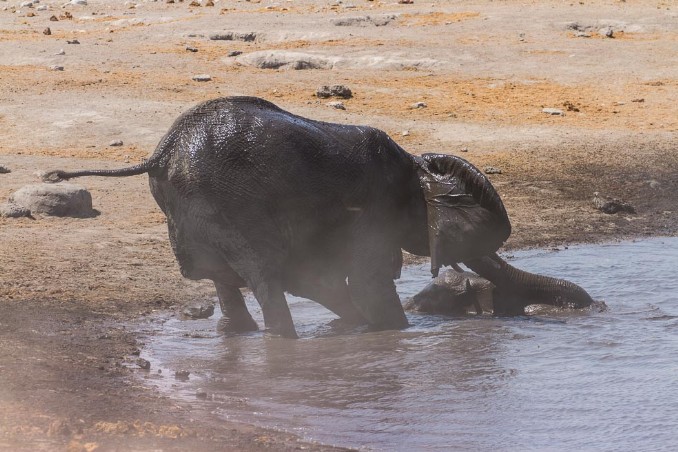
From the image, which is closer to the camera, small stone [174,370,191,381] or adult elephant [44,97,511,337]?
small stone [174,370,191,381]

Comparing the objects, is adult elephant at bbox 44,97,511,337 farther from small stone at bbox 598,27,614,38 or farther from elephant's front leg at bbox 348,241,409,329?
small stone at bbox 598,27,614,38

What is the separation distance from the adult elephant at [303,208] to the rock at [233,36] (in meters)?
17.2

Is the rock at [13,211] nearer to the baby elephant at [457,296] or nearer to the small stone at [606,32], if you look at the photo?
the baby elephant at [457,296]

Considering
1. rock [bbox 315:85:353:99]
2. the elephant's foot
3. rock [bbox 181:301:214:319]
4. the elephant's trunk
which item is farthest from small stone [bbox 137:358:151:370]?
rock [bbox 315:85:353:99]

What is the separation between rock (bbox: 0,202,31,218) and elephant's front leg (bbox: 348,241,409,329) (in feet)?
14.1

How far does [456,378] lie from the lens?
8.12 metres

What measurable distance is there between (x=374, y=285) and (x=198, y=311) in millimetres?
1615

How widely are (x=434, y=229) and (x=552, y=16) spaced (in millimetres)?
17760

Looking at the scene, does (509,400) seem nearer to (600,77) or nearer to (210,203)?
(210,203)

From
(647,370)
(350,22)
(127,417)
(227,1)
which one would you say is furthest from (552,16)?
(127,417)

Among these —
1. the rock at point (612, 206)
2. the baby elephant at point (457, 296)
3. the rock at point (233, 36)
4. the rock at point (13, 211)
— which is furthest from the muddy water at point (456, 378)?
the rock at point (233, 36)

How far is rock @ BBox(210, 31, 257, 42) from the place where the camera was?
26094 mm

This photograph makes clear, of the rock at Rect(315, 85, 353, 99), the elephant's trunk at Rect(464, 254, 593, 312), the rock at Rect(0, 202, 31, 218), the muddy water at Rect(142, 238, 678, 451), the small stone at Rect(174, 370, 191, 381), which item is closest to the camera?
the muddy water at Rect(142, 238, 678, 451)

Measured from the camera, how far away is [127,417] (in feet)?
20.6
